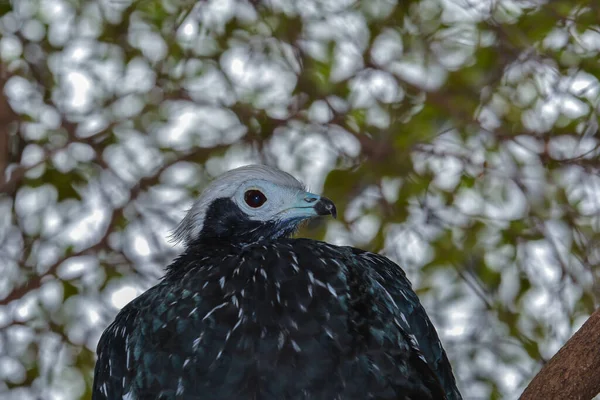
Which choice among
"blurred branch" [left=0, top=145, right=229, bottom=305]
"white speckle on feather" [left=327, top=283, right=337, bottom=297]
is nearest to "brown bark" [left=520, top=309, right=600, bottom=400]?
"white speckle on feather" [left=327, top=283, right=337, bottom=297]

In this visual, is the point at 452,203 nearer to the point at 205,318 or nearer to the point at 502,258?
the point at 502,258

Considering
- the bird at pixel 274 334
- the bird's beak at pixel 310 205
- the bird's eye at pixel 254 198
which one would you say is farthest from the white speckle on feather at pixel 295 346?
the bird's eye at pixel 254 198

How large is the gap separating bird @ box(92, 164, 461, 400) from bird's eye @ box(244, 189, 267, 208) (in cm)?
30

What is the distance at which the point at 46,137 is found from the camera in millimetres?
6191

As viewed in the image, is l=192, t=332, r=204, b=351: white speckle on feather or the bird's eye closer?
l=192, t=332, r=204, b=351: white speckle on feather

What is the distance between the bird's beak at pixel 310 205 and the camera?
4059 mm

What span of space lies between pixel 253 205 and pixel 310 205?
0.91 ft

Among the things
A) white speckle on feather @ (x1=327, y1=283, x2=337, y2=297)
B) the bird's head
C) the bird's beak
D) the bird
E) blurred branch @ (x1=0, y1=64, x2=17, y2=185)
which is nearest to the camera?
the bird

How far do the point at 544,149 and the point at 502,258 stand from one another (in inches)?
29.8

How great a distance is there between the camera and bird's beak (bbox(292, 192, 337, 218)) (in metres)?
4.06

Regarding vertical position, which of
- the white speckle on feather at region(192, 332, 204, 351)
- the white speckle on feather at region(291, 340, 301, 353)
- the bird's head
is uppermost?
the white speckle on feather at region(291, 340, 301, 353)

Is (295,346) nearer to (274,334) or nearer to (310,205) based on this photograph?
(274,334)

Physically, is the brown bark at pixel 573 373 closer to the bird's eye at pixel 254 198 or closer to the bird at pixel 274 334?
the bird at pixel 274 334

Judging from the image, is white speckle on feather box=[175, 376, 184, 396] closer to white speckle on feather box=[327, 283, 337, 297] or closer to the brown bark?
white speckle on feather box=[327, 283, 337, 297]
